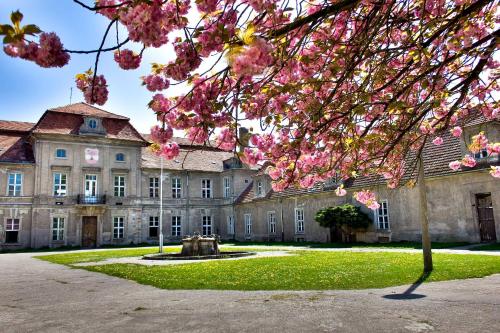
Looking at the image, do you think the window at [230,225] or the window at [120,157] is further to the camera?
the window at [230,225]

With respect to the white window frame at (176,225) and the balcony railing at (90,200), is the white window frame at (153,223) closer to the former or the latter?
the white window frame at (176,225)

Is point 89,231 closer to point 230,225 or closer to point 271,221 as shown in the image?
point 230,225

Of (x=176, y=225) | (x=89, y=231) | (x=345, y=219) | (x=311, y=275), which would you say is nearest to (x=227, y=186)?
(x=176, y=225)

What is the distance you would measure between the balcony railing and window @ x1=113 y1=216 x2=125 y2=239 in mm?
2043

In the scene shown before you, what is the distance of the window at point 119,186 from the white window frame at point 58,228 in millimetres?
4877

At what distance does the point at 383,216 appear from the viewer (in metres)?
24.5

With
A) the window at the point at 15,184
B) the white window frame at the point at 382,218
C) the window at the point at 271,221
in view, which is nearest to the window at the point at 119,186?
the window at the point at 15,184

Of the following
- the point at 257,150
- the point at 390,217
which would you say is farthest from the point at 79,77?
the point at 390,217

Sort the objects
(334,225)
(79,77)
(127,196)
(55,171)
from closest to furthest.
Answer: (79,77) → (334,225) → (55,171) → (127,196)

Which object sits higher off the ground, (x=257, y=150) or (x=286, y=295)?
(x=257, y=150)

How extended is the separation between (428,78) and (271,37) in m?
2.88

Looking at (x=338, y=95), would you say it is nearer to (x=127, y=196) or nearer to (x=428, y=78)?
(x=428, y=78)

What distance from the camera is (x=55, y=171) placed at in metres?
33.7

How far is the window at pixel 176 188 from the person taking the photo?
39.9 meters
